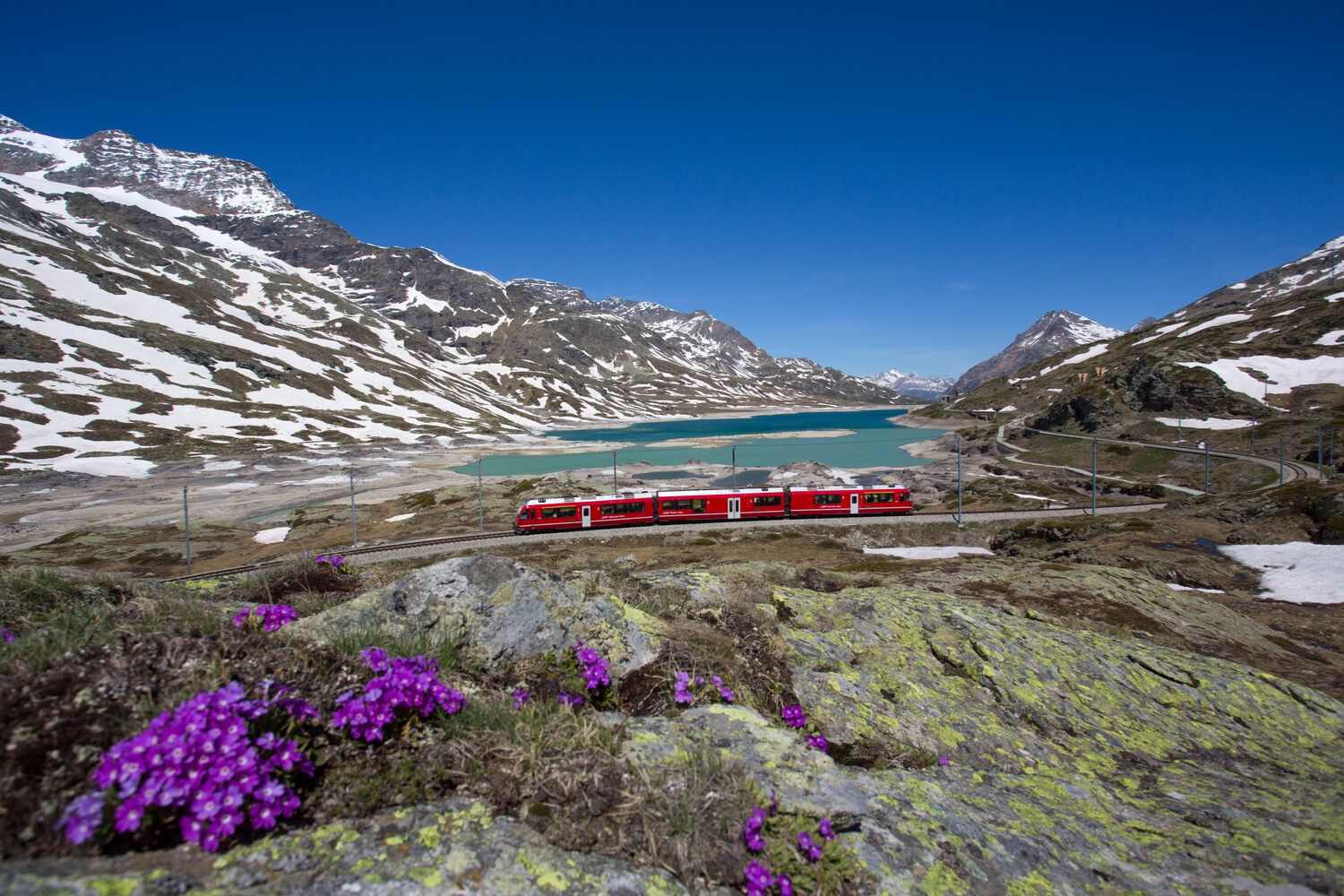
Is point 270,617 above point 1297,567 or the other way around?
above

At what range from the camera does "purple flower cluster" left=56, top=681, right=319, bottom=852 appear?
2.47 meters

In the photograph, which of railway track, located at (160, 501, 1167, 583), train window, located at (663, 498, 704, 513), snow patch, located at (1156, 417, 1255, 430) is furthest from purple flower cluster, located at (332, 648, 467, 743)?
snow patch, located at (1156, 417, 1255, 430)

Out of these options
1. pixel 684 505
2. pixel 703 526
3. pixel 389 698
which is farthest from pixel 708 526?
pixel 389 698

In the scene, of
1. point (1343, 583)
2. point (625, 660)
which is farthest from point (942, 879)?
point (1343, 583)

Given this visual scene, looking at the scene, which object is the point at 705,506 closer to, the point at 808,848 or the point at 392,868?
the point at 808,848

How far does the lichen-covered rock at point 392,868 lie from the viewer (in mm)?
2299

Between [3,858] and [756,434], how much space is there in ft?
619

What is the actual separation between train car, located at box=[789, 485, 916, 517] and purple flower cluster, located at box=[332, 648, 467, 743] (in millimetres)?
52628

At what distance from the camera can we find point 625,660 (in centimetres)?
555

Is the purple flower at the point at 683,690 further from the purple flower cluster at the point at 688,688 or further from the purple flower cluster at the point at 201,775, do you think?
the purple flower cluster at the point at 201,775

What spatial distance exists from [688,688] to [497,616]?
6.60 ft

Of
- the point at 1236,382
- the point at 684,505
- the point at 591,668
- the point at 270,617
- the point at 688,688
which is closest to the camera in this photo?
the point at 270,617

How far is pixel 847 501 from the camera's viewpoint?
182ft

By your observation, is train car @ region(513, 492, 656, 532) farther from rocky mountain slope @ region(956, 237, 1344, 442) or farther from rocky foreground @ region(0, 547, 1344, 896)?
rocky mountain slope @ region(956, 237, 1344, 442)
